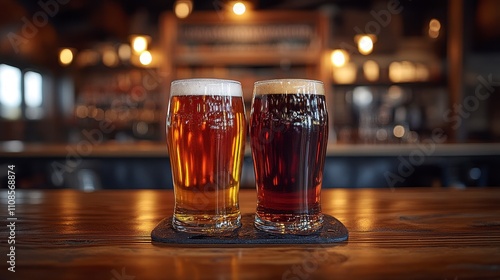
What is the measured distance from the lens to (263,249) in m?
0.64

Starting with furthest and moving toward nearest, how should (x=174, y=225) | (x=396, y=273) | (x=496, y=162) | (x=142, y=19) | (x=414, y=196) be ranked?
(x=142, y=19), (x=496, y=162), (x=414, y=196), (x=174, y=225), (x=396, y=273)

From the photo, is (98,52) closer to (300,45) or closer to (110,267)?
(300,45)

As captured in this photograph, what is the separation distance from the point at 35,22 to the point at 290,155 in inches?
208

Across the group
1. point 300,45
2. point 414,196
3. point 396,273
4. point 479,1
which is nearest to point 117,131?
point 300,45

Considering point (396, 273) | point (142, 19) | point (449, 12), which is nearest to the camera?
point (396, 273)

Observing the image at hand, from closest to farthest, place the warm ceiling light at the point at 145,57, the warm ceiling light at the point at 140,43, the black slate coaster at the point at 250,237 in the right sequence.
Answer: the black slate coaster at the point at 250,237 < the warm ceiling light at the point at 140,43 < the warm ceiling light at the point at 145,57

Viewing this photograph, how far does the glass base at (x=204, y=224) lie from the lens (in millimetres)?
728

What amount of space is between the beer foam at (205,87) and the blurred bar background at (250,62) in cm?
276

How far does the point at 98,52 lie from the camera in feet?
19.0

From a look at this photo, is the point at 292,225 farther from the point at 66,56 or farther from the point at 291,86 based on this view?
the point at 66,56

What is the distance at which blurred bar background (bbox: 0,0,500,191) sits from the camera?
4770 mm

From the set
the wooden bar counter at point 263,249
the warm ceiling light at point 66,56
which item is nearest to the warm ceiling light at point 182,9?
the warm ceiling light at point 66,56

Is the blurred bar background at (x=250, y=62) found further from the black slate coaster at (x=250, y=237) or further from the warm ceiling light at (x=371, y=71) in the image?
the black slate coaster at (x=250, y=237)

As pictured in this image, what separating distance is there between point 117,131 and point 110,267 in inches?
218
